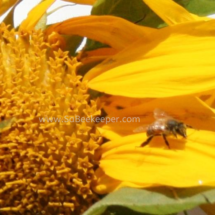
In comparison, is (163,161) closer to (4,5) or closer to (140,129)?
(140,129)

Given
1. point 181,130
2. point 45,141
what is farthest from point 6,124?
point 181,130

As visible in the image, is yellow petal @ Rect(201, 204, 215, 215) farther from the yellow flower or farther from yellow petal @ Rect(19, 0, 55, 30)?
yellow petal @ Rect(19, 0, 55, 30)

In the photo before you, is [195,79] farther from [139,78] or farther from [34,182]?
[34,182]

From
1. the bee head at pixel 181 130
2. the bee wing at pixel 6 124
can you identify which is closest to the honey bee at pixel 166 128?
the bee head at pixel 181 130

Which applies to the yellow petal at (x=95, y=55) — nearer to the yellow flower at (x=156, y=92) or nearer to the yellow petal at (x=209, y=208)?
the yellow flower at (x=156, y=92)

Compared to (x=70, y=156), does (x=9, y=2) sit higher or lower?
higher

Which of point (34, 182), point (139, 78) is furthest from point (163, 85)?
point (34, 182)
